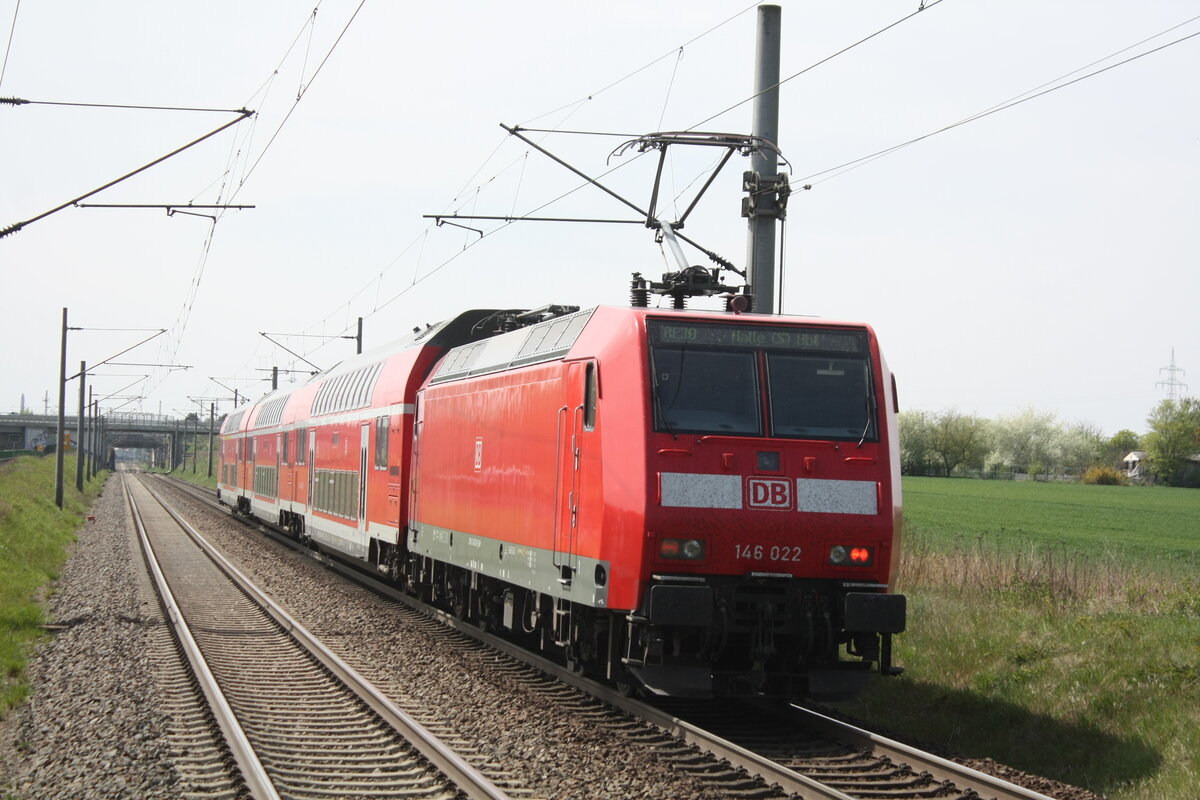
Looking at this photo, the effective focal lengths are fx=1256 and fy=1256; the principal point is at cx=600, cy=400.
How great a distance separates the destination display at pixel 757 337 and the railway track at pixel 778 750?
2881mm

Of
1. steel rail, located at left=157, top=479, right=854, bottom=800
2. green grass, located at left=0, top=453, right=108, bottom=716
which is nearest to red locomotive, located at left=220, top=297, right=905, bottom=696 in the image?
steel rail, located at left=157, top=479, right=854, bottom=800

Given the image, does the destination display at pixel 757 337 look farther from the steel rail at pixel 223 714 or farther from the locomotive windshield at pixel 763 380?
the steel rail at pixel 223 714

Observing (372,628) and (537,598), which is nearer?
(537,598)

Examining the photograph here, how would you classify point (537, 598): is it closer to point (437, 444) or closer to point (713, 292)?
point (713, 292)

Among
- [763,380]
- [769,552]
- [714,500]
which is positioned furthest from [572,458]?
[769,552]

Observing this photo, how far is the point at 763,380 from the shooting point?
32.6ft

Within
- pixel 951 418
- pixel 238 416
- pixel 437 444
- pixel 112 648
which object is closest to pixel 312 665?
pixel 112 648

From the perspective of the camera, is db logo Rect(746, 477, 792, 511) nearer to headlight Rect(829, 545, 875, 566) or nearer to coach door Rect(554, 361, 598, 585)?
headlight Rect(829, 545, 875, 566)

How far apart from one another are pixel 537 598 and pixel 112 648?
5085 mm

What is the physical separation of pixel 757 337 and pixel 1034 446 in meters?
109

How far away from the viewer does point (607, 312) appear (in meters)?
10.4

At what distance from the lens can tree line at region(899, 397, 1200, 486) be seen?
9669cm

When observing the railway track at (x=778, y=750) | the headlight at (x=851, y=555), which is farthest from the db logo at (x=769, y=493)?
the railway track at (x=778, y=750)

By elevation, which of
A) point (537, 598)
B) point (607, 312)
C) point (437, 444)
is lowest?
point (537, 598)
